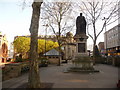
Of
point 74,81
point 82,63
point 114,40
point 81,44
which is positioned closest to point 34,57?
point 74,81

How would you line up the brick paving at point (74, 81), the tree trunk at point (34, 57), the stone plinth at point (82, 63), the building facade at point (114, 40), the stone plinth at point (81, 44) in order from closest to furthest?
the tree trunk at point (34, 57) < the brick paving at point (74, 81) < the stone plinth at point (82, 63) < the stone plinth at point (81, 44) < the building facade at point (114, 40)

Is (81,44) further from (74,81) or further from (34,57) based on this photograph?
(34,57)

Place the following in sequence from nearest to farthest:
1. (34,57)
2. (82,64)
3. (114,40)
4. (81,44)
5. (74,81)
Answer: (34,57), (74,81), (82,64), (81,44), (114,40)

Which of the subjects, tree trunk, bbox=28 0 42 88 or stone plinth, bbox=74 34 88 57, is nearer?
tree trunk, bbox=28 0 42 88

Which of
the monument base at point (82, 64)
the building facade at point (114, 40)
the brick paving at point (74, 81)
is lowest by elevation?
the brick paving at point (74, 81)

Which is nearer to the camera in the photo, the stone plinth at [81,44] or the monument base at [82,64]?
the monument base at [82,64]

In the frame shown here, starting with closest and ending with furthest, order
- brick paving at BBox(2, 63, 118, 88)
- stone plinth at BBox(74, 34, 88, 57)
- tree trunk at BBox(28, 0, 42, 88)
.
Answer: tree trunk at BBox(28, 0, 42, 88) < brick paving at BBox(2, 63, 118, 88) < stone plinth at BBox(74, 34, 88, 57)

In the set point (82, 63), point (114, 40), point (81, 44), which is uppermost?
point (114, 40)

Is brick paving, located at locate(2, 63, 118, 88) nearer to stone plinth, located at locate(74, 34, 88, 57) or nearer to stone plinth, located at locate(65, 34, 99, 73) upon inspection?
stone plinth, located at locate(65, 34, 99, 73)

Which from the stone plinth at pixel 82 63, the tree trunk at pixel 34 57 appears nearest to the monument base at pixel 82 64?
the stone plinth at pixel 82 63

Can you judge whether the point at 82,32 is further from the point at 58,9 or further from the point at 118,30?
the point at 118,30

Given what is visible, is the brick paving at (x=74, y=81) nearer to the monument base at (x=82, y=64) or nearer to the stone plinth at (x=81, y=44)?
the monument base at (x=82, y=64)

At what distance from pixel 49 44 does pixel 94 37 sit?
28.2 meters

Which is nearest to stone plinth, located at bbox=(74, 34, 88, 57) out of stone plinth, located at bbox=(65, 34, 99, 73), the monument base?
stone plinth, located at bbox=(65, 34, 99, 73)
